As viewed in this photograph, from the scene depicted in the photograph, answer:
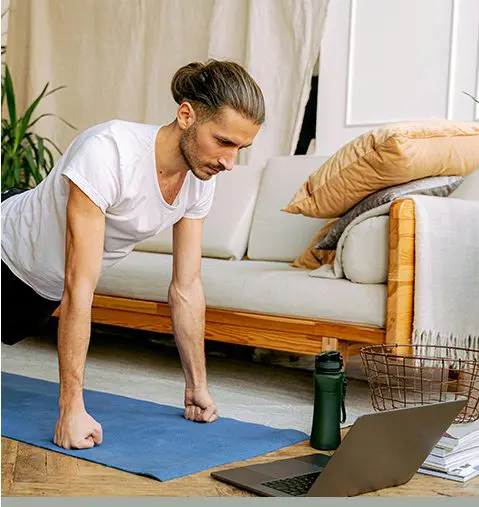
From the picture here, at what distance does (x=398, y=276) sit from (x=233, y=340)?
0.67 m

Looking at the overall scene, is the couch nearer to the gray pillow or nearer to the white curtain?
the gray pillow

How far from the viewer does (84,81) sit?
497 centimetres

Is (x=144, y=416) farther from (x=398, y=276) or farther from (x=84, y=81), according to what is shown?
(x=84, y=81)

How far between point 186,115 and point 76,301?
1.67ft

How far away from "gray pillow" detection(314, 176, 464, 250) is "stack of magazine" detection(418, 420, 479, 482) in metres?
0.91

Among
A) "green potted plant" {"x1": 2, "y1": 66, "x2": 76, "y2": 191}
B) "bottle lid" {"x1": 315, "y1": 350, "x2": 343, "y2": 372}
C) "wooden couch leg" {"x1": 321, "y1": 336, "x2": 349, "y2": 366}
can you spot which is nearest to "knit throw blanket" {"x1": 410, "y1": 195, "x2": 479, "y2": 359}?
"wooden couch leg" {"x1": 321, "y1": 336, "x2": 349, "y2": 366}

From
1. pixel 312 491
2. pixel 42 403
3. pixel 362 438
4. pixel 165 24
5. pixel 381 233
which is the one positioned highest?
pixel 165 24

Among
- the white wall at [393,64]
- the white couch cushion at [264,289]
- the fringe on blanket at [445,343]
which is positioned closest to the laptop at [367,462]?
the fringe on blanket at [445,343]

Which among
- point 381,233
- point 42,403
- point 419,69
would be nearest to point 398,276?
point 381,233

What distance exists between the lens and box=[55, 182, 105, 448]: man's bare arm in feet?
6.28

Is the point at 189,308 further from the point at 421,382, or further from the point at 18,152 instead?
the point at 18,152

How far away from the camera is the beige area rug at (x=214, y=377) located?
2449 millimetres

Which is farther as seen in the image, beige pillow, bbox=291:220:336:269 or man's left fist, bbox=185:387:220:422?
beige pillow, bbox=291:220:336:269

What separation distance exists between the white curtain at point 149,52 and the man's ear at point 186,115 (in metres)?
2.01
